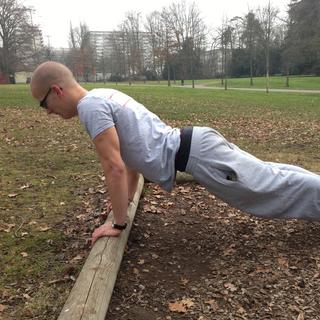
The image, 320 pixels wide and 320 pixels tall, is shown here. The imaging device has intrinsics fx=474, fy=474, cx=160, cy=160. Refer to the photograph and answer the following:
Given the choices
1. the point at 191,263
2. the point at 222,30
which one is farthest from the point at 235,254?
the point at 222,30

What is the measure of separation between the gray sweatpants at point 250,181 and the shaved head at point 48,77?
102cm

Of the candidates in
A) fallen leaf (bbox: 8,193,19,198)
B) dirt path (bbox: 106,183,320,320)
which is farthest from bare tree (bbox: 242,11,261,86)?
dirt path (bbox: 106,183,320,320)

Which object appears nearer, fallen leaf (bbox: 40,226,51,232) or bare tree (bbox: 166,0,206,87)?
fallen leaf (bbox: 40,226,51,232)

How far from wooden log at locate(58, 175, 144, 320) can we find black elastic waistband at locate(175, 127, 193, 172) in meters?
0.66

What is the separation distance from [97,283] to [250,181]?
1.34 m

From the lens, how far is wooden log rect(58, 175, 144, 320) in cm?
259

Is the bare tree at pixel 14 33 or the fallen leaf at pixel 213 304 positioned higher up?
the bare tree at pixel 14 33

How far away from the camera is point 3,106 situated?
17.8 meters

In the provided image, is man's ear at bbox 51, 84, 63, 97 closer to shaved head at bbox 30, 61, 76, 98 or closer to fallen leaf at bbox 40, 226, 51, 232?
shaved head at bbox 30, 61, 76, 98

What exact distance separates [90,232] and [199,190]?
1621mm

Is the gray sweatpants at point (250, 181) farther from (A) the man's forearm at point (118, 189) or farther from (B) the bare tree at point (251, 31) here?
(B) the bare tree at point (251, 31)

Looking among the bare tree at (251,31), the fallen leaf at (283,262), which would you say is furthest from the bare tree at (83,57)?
the fallen leaf at (283,262)

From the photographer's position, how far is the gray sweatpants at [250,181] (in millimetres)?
3465

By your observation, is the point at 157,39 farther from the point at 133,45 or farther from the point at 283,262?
the point at 283,262
